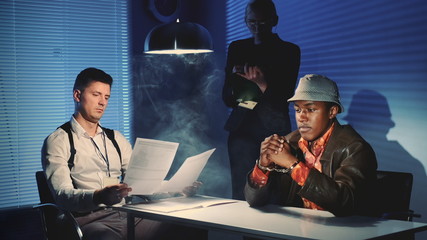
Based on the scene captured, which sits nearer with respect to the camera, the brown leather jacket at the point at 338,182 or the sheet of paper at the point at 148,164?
the brown leather jacket at the point at 338,182

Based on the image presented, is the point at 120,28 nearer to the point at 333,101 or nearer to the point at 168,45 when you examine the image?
the point at 168,45

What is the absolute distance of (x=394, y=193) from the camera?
2578mm

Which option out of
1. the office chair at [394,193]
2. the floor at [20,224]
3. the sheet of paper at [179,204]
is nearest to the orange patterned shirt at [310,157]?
the sheet of paper at [179,204]

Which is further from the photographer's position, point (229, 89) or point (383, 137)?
point (229, 89)

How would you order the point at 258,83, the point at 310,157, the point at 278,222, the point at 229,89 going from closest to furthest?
the point at 278,222 < the point at 310,157 < the point at 258,83 < the point at 229,89

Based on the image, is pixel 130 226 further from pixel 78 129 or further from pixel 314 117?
pixel 314 117

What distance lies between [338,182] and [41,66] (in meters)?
3.40

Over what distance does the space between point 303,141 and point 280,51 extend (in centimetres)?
112

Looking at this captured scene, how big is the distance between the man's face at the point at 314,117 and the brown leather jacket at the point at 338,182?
6 centimetres

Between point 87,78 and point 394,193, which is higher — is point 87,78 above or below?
above

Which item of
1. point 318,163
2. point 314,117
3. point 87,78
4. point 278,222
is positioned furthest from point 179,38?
point 278,222

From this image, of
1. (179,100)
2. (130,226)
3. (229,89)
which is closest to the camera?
(130,226)

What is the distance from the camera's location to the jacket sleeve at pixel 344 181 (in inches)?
85.3

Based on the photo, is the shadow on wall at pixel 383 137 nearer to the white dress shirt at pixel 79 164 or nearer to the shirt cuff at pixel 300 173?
the shirt cuff at pixel 300 173
